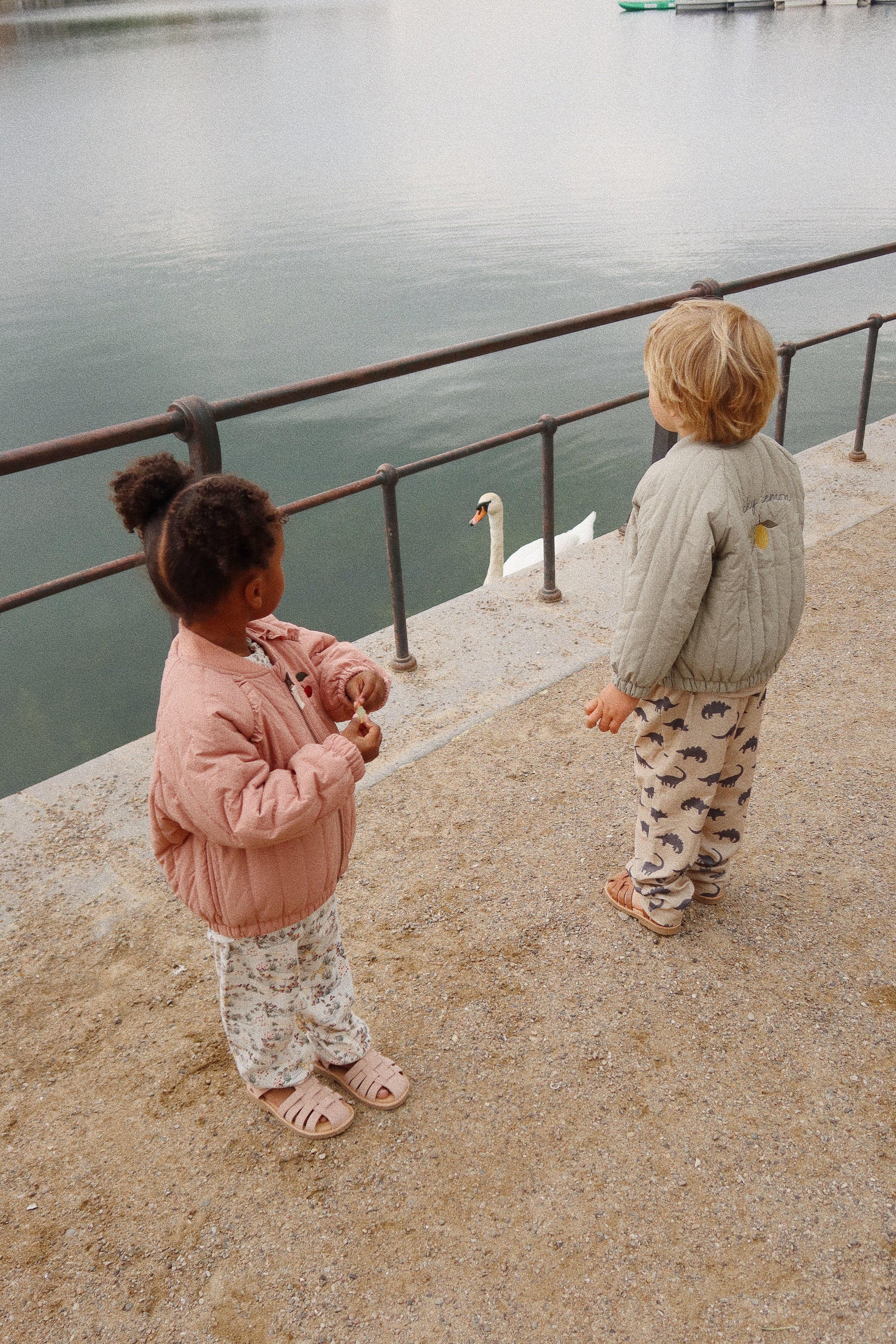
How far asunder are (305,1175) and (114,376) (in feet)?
57.4

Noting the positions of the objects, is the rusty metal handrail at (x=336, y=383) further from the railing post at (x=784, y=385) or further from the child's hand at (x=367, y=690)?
the child's hand at (x=367, y=690)

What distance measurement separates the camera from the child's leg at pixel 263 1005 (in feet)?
6.17

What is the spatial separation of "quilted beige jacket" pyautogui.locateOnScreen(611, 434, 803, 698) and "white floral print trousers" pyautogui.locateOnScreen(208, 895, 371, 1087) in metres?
0.84

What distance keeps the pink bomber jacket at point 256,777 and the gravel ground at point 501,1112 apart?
58cm

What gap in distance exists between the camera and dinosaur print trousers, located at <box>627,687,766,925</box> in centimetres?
226

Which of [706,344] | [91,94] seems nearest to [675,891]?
[706,344]

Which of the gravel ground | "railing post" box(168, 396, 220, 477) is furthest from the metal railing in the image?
the gravel ground

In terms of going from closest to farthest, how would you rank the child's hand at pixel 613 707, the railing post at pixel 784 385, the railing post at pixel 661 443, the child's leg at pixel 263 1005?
the child's leg at pixel 263 1005, the child's hand at pixel 613 707, the railing post at pixel 661 443, the railing post at pixel 784 385

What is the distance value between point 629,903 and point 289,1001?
3.17 ft

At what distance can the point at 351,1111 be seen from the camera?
2090 mm

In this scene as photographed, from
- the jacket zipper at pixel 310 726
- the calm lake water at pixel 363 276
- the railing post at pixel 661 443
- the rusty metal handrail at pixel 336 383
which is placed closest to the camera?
the jacket zipper at pixel 310 726

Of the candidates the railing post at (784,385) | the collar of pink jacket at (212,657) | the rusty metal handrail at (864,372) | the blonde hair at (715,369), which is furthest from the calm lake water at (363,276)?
the rusty metal handrail at (864,372)

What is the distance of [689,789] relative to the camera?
2.33 meters

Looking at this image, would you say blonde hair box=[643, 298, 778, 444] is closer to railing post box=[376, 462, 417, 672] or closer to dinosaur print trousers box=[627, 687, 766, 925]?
dinosaur print trousers box=[627, 687, 766, 925]
